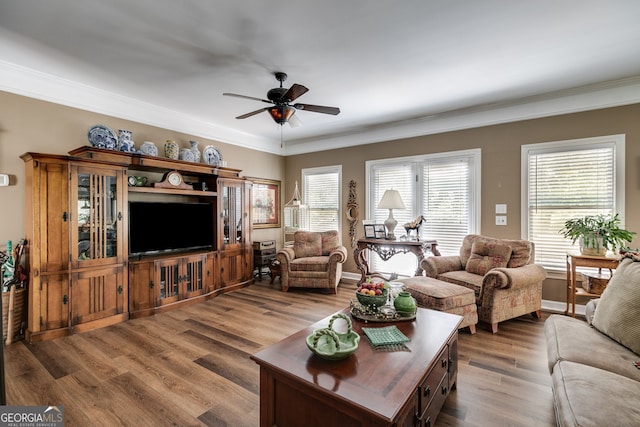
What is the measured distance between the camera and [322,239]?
518cm

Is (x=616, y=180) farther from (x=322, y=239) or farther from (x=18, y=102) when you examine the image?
(x=18, y=102)

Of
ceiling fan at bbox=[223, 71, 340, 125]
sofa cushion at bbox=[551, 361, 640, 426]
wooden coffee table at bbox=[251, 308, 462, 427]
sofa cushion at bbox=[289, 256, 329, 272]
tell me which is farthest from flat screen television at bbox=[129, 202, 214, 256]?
sofa cushion at bbox=[551, 361, 640, 426]

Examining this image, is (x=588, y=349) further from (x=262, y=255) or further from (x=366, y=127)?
(x=262, y=255)

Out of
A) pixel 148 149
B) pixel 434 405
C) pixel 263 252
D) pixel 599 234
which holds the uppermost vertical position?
pixel 148 149

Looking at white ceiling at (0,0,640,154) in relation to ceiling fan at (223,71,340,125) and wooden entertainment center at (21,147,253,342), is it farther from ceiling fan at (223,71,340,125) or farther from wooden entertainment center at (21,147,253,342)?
wooden entertainment center at (21,147,253,342)

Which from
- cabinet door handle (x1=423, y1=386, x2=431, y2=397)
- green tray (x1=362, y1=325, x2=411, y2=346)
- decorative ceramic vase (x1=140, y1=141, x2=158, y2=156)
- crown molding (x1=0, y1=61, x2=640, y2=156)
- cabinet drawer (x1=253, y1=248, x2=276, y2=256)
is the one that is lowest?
cabinet door handle (x1=423, y1=386, x2=431, y2=397)

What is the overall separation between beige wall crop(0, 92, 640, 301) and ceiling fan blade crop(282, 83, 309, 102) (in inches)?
97.7

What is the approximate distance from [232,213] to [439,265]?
3230mm

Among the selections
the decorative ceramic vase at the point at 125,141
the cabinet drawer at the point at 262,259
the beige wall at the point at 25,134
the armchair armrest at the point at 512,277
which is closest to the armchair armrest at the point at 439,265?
the armchair armrest at the point at 512,277

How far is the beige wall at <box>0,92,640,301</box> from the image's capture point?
3.01 m

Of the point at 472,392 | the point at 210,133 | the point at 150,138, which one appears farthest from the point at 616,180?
the point at 150,138

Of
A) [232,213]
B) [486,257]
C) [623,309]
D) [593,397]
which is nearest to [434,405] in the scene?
[593,397]

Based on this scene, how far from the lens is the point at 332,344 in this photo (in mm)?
1579

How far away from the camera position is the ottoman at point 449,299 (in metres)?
2.87
